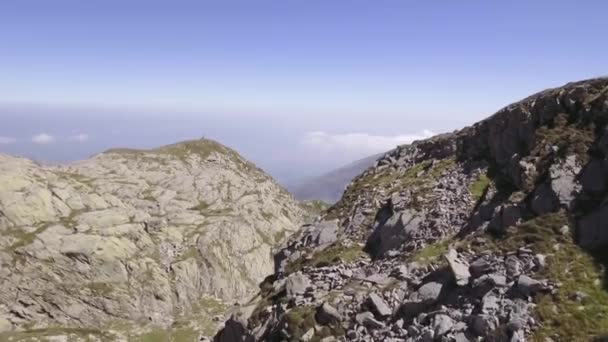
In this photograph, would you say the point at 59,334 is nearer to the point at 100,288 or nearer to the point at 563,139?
the point at 100,288

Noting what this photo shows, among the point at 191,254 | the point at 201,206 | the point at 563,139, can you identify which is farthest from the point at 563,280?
the point at 201,206

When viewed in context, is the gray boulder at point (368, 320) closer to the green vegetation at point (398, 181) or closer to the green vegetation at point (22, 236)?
the green vegetation at point (398, 181)

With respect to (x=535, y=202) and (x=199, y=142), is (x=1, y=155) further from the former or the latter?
(x=535, y=202)

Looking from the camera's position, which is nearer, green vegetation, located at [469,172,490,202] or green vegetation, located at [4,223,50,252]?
green vegetation, located at [469,172,490,202]

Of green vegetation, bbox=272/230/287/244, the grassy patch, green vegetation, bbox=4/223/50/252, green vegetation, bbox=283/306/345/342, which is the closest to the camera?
green vegetation, bbox=283/306/345/342

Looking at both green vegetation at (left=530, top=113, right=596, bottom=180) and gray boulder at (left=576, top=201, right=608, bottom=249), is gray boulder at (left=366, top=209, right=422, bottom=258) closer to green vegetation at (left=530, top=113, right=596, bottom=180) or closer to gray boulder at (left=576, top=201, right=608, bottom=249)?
green vegetation at (left=530, top=113, right=596, bottom=180)

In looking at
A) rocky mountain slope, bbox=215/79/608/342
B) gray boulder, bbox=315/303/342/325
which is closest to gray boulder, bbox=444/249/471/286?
rocky mountain slope, bbox=215/79/608/342

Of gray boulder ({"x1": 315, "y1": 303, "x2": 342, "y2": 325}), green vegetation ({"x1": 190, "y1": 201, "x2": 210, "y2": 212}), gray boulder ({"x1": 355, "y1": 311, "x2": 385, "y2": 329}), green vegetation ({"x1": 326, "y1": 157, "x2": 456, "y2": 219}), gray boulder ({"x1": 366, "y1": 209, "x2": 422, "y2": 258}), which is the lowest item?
green vegetation ({"x1": 190, "y1": 201, "x2": 210, "y2": 212})
